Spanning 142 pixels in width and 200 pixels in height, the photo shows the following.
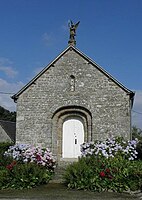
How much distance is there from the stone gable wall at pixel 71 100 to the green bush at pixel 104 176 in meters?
5.10

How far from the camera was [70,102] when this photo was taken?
18.1m

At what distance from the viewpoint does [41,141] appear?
1792 cm

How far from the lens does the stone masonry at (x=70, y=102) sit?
17.4 metres

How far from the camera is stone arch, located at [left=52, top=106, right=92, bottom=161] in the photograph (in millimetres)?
17859

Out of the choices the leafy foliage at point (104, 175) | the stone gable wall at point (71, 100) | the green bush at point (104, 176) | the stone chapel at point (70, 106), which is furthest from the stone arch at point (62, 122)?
the green bush at point (104, 176)

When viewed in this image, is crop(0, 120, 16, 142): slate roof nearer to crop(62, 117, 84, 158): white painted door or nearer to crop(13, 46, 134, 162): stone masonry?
crop(13, 46, 134, 162): stone masonry

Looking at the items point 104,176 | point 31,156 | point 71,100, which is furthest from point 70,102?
point 104,176

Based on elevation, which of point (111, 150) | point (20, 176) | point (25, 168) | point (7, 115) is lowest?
point (20, 176)

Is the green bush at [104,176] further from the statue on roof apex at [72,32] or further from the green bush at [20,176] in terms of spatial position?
the statue on roof apex at [72,32]

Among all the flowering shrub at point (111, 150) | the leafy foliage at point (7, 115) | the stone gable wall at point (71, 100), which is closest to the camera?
the flowering shrub at point (111, 150)

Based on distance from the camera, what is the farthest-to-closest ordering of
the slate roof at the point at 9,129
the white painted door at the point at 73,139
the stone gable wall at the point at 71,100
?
the slate roof at the point at 9,129
the white painted door at the point at 73,139
the stone gable wall at the point at 71,100

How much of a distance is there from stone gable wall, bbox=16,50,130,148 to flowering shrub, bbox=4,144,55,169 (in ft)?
9.59

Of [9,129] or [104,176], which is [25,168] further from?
[9,129]

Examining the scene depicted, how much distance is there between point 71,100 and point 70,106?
0.35 meters
